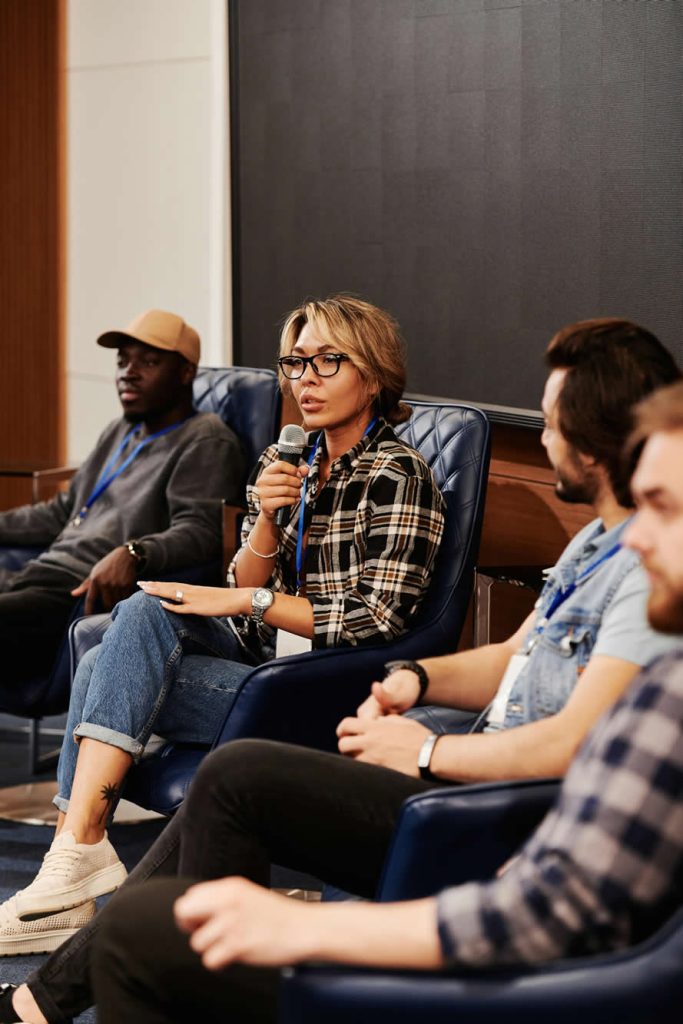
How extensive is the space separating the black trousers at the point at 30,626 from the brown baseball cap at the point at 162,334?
2.31 feet

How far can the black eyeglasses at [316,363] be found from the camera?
2.65 metres

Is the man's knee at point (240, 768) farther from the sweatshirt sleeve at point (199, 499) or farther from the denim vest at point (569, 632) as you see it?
the sweatshirt sleeve at point (199, 499)

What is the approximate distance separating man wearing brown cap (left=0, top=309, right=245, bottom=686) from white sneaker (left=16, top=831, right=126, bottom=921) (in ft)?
2.77

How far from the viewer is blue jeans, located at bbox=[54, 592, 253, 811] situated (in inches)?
99.3

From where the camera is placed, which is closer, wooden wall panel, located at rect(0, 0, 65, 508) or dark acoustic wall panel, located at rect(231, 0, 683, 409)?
dark acoustic wall panel, located at rect(231, 0, 683, 409)

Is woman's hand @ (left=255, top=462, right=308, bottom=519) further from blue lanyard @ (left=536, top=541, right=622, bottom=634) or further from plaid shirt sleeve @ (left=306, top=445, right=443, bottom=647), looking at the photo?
blue lanyard @ (left=536, top=541, right=622, bottom=634)

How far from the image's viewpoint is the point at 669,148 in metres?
2.55

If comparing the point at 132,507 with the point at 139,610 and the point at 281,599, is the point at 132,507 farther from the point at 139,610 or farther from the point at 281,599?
the point at 281,599

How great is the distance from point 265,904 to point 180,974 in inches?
9.1

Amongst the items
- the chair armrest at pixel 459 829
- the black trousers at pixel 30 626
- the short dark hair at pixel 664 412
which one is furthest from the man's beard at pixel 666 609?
the black trousers at pixel 30 626

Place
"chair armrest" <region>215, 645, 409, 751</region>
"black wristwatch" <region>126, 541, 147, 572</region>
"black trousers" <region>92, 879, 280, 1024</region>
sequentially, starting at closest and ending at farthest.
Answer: "black trousers" <region>92, 879, 280, 1024</region>
"chair armrest" <region>215, 645, 409, 751</region>
"black wristwatch" <region>126, 541, 147, 572</region>

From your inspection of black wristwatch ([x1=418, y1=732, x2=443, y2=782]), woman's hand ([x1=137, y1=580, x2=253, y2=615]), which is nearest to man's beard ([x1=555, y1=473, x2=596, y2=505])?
black wristwatch ([x1=418, y1=732, x2=443, y2=782])

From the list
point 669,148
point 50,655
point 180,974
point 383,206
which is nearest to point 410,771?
point 180,974

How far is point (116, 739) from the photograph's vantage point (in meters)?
2.50
